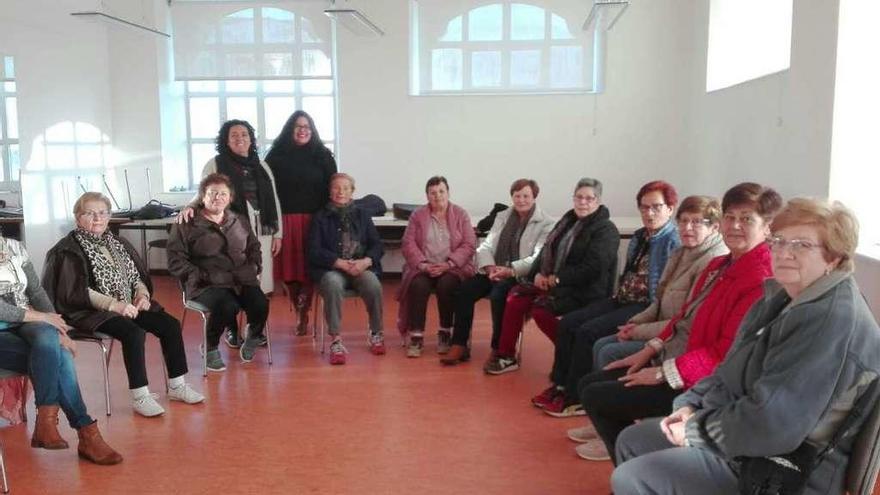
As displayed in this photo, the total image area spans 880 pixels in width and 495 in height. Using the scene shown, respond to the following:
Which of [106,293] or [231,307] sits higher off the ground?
[106,293]

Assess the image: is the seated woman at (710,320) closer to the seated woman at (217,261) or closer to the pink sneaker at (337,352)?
the pink sneaker at (337,352)

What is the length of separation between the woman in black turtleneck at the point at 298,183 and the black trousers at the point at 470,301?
1092 mm

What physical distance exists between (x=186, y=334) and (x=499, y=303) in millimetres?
2342

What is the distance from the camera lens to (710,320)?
2568mm

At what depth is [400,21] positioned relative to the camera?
7.41m

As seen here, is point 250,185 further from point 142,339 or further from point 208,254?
point 142,339

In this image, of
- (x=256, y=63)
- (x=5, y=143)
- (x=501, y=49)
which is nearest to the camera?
(x=5, y=143)

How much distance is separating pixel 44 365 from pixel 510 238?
268 cm

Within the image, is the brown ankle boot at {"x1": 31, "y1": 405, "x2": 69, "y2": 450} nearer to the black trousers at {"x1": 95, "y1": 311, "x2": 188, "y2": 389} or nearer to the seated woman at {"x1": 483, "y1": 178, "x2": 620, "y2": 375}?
the black trousers at {"x1": 95, "y1": 311, "x2": 188, "y2": 389}

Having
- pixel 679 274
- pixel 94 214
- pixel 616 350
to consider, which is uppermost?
pixel 94 214

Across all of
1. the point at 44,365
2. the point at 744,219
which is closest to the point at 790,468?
the point at 744,219

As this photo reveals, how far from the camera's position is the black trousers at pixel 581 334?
3.61 m

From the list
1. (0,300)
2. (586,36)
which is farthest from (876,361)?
(586,36)

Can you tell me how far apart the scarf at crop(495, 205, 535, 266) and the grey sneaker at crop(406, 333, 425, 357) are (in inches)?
26.9
